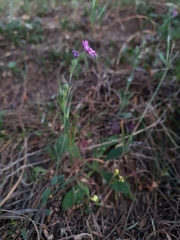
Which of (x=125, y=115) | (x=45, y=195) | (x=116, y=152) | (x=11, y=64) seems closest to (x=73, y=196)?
(x=45, y=195)

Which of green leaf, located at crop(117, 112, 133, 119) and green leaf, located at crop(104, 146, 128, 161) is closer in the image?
green leaf, located at crop(104, 146, 128, 161)

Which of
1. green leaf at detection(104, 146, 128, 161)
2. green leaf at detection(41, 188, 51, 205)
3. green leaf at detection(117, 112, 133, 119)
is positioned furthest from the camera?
green leaf at detection(117, 112, 133, 119)

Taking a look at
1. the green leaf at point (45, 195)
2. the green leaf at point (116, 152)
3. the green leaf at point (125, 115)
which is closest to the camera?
the green leaf at point (45, 195)

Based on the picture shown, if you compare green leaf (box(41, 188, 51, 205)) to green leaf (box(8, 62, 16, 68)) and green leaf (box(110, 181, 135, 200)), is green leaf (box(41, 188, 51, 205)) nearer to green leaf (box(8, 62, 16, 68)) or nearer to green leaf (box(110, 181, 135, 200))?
green leaf (box(110, 181, 135, 200))

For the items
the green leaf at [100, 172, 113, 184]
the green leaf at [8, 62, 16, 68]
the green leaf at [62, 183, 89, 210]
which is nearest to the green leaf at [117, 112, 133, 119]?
the green leaf at [100, 172, 113, 184]

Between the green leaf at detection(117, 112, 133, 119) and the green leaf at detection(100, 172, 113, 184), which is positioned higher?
the green leaf at detection(117, 112, 133, 119)

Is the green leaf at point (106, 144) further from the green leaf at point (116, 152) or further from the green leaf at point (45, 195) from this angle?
the green leaf at point (45, 195)

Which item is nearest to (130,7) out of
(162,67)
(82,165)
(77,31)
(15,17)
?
(77,31)

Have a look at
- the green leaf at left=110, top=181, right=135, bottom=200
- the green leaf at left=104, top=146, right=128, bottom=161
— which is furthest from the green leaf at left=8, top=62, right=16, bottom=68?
the green leaf at left=110, top=181, right=135, bottom=200

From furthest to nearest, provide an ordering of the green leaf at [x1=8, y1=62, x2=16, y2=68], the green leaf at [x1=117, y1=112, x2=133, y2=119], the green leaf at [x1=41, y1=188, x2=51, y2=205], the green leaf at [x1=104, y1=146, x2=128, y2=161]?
the green leaf at [x1=8, y1=62, x2=16, y2=68] < the green leaf at [x1=117, y1=112, x2=133, y2=119] < the green leaf at [x1=104, y1=146, x2=128, y2=161] < the green leaf at [x1=41, y1=188, x2=51, y2=205]

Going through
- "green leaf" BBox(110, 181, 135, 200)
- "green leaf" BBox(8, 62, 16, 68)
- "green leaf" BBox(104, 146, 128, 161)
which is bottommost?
"green leaf" BBox(110, 181, 135, 200)

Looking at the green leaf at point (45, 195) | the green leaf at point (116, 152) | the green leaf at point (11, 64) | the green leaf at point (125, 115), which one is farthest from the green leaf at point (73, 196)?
the green leaf at point (11, 64)
